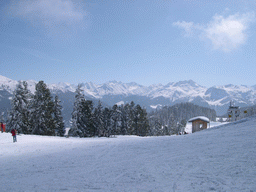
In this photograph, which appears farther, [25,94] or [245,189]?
[25,94]

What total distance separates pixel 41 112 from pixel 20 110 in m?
4.09

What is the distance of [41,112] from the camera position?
38.5 metres

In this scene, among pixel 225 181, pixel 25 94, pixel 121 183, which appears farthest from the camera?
pixel 25 94

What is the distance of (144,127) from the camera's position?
62.0 m

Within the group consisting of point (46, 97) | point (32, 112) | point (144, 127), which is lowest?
point (144, 127)

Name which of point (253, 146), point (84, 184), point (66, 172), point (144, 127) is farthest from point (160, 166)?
point (144, 127)

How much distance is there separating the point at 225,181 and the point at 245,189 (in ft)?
3.00

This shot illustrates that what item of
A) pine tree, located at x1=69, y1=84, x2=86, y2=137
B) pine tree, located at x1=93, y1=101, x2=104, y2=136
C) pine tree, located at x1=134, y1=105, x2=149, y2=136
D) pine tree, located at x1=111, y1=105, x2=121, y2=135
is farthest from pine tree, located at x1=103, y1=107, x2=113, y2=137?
pine tree, located at x1=134, y1=105, x2=149, y2=136

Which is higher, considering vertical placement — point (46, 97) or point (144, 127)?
point (46, 97)

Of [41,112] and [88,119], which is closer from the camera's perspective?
[41,112]

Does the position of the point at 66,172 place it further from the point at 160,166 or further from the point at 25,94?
the point at 25,94

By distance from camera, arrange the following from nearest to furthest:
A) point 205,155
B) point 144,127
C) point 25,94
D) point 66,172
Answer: point 66,172 < point 205,155 < point 25,94 < point 144,127

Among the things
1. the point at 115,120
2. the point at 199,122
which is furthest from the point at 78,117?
the point at 199,122

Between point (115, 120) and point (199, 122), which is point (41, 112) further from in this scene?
point (199, 122)
